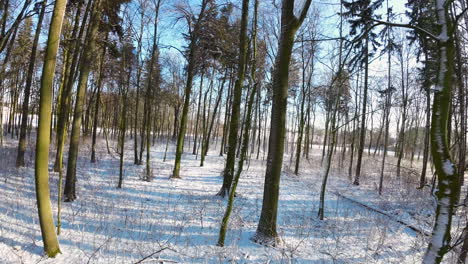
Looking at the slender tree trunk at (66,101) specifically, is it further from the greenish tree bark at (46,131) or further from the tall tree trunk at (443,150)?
the tall tree trunk at (443,150)

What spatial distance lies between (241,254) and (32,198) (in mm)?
5399

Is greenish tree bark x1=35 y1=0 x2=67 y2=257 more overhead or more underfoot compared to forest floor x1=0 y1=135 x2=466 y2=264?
more overhead

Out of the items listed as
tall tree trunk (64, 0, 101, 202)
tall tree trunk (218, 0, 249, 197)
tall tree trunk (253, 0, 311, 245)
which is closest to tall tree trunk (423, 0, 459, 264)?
tall tree trunk (253, 0, 311, 245)

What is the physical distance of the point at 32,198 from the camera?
18.4 feet

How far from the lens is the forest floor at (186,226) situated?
366cm

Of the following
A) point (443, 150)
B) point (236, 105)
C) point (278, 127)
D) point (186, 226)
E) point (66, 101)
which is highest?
point (236, 105)

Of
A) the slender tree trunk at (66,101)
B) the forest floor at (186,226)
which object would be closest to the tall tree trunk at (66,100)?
the slender tree trunk at (66,101)

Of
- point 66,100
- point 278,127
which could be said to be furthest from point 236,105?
point 66,100

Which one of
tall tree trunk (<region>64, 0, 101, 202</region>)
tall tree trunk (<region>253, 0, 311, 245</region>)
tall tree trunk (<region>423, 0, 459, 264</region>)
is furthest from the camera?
tall tree trunk (<region>64, 0, 101, 202</region>)

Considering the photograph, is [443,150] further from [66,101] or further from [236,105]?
[66,101]

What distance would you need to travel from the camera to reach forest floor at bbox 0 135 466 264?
12.0ft

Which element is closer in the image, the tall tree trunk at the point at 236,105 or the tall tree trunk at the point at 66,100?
the tall tree trunk at the point at 66,100

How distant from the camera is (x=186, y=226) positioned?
15.6 feet

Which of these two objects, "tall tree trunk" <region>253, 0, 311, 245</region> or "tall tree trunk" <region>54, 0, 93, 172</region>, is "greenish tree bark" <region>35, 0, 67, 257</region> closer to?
"tall tree trunk" <region>54, 0, 93, 172</region>
